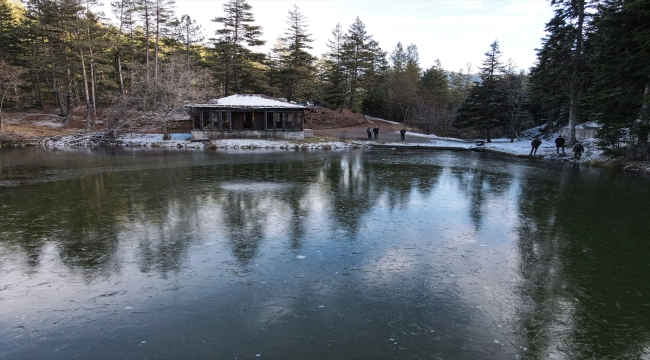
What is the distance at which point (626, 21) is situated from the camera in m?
20.2

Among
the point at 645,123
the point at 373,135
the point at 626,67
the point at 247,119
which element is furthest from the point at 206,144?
the point at 645,123

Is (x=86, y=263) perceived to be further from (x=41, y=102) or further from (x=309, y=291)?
(x=41, y=102)

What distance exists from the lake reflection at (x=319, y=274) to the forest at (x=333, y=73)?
1176 centimetres

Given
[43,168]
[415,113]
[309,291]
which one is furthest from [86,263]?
[415,113]

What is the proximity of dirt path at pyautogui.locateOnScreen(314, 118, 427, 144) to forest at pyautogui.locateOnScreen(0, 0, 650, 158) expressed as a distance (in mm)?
4592

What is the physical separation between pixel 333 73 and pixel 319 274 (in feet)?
172

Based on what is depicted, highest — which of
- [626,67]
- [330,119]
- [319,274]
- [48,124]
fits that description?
[626,67]

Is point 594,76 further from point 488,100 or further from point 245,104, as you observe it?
point 245,104

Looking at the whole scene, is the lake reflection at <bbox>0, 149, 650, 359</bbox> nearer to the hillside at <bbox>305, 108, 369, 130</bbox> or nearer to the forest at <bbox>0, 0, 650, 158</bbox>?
the forest at <bbox>0, 0, 650, 158</bbox>

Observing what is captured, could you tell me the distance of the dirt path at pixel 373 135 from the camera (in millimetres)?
40094

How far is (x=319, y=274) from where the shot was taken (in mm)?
6555

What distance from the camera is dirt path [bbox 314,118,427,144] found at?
40094mm

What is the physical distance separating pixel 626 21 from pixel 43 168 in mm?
31344

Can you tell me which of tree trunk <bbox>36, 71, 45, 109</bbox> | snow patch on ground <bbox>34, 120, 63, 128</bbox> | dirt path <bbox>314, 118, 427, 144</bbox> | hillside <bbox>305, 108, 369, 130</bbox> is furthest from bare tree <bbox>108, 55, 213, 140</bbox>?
tree trunk <bbox>36, 71, 45, 109</bbox>
